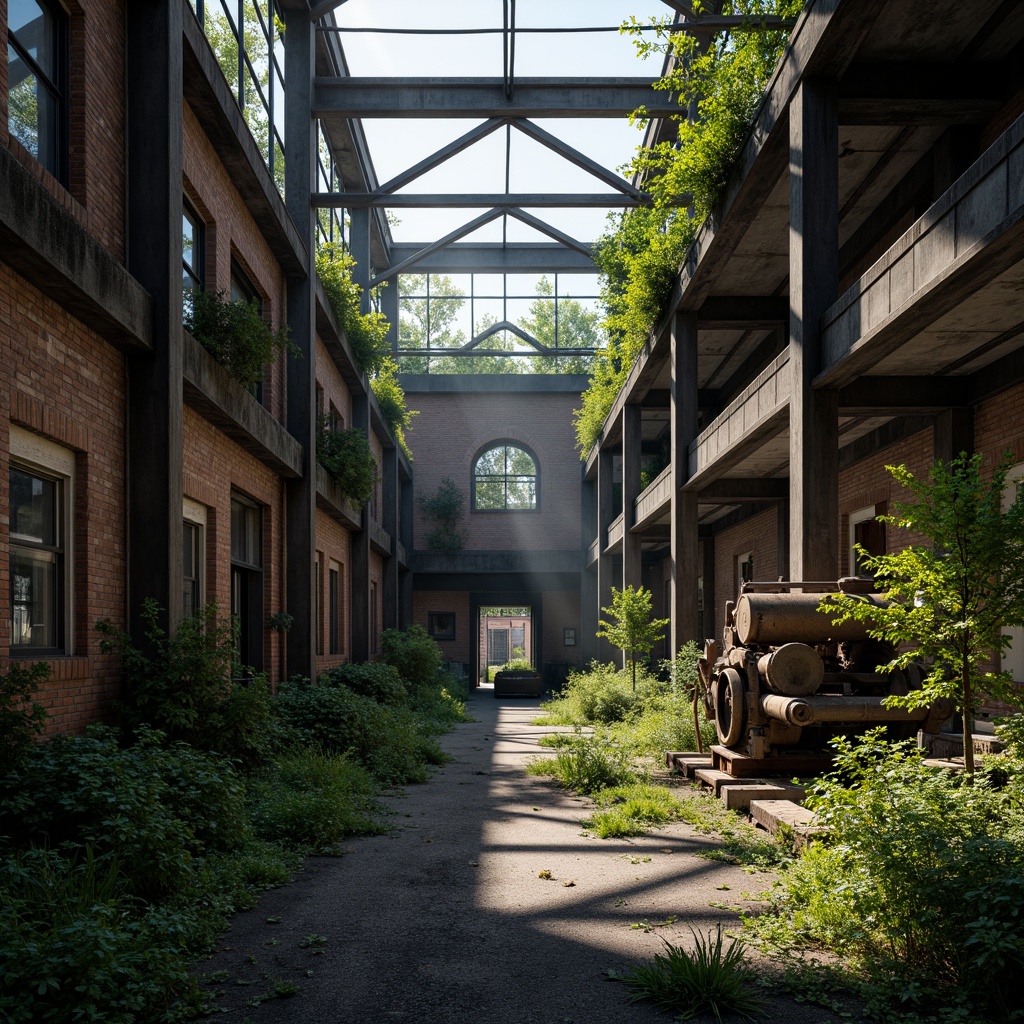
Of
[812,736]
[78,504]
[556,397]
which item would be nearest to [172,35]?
[78,504]

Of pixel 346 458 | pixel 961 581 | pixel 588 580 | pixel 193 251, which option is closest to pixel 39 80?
pixel 193 251

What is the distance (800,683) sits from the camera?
335 inches

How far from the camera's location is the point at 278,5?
628 inches

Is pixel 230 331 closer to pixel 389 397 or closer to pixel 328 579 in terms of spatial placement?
pixel 328 579

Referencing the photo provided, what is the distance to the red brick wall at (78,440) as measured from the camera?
20.9 feet

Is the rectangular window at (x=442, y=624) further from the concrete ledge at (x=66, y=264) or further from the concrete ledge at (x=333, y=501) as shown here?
the concrete ledge at (x=66, y=264)

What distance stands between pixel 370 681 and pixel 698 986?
13294 mm

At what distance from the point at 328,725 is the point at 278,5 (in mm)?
11397

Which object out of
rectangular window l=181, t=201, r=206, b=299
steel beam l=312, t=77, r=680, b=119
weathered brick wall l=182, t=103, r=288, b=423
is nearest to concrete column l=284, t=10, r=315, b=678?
weathered brick wall l=182, t=103, r=288, b=423

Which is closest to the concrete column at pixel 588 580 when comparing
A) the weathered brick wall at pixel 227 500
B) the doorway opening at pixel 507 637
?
the weathered brick wall at pixel 227 500

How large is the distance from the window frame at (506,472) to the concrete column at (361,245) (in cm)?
985

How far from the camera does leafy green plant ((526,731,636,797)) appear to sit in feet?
Answer: 34.2

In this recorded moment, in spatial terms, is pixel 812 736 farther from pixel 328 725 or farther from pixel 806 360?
pixel 328 725

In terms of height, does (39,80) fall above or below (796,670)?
above
